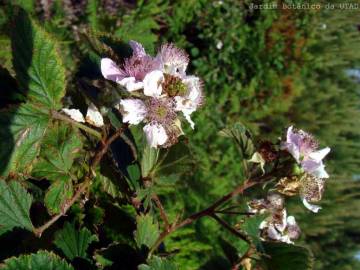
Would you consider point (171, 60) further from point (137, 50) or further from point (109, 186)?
point (109, 186)

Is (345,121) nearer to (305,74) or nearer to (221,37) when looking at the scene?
(305,74)

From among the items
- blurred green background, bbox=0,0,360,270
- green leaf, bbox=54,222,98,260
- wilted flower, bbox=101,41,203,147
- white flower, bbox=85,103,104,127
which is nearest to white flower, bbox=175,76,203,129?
wilted flower, bbox=101,41,203,147

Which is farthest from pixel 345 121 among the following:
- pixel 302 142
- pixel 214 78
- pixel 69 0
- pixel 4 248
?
pixel 4 248

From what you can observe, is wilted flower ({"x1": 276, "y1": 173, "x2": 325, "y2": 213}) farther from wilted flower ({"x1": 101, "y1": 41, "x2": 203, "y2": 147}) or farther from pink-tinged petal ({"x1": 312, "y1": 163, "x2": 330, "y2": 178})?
wilted flower ({"x1": 101, "y1": 41, "x2": 203, "y2": 147})

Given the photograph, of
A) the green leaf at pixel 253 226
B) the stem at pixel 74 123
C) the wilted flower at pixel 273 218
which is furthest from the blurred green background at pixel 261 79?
the stem at pixel 74 123

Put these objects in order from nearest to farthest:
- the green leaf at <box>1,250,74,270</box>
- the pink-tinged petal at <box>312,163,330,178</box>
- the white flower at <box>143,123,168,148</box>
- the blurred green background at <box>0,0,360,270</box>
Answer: the green leaf at <box>1,250,74,270</box> < the white flower at <box>143,123,168,148</box> < the pink-tinged petal at <box>312,163,330,178</box> < the blurred green background at <box>0,0,360,270</box>

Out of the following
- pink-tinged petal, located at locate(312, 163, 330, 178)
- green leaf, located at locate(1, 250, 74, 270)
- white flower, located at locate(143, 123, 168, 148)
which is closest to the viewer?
green leaf, located at locate(1, 250, 74, 270)

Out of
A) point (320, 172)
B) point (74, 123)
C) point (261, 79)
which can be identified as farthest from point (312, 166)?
point (261, 79)
